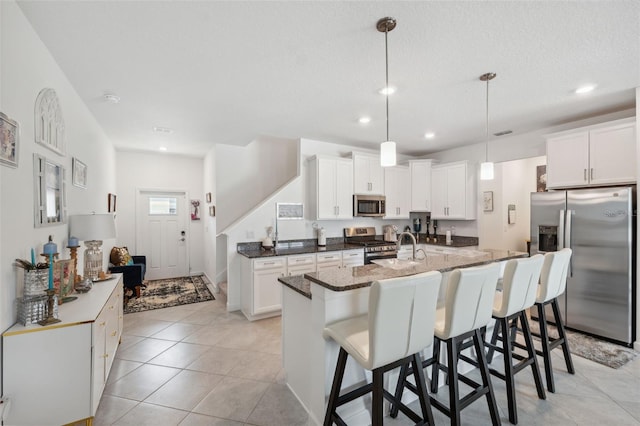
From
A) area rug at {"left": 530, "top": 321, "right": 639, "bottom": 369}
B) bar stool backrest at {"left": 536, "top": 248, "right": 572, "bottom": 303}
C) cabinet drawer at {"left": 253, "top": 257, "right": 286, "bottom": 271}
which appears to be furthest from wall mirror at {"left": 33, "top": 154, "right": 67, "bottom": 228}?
area rug at {"left": 530, "top": 321, "right": 639, "bottom": 369}

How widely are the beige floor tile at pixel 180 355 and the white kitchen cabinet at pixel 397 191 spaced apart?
3.64 metres

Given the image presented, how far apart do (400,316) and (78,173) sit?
11.3 feet

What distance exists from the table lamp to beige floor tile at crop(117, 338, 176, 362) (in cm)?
86

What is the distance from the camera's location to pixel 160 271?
598 cm

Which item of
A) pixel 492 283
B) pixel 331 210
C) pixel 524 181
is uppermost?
→ pixel 524 181

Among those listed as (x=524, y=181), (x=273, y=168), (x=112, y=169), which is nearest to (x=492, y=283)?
(x=273, y=168)

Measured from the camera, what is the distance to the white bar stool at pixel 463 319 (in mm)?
1620

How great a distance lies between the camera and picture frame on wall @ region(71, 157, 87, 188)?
274 centimetres

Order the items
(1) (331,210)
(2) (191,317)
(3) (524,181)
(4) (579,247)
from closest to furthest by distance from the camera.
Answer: (4) (579,247) → (2) (191,317) → (1) (331,210) → (3) (524,181)

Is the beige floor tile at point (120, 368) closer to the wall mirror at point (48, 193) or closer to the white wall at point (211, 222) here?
the wall mirror at point (48, 193)

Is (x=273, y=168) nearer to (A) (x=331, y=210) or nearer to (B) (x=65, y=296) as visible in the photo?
(A) (x=331, y=210)

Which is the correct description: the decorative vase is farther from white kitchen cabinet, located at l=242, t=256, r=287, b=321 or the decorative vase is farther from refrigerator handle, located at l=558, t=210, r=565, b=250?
refrigerator handle, located at l=558, t=210, r=565, b=250

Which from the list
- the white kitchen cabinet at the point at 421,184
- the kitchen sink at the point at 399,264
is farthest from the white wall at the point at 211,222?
the white kitchen cabinet at the point at 421,184

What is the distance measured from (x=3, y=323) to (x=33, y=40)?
6.01 feet
